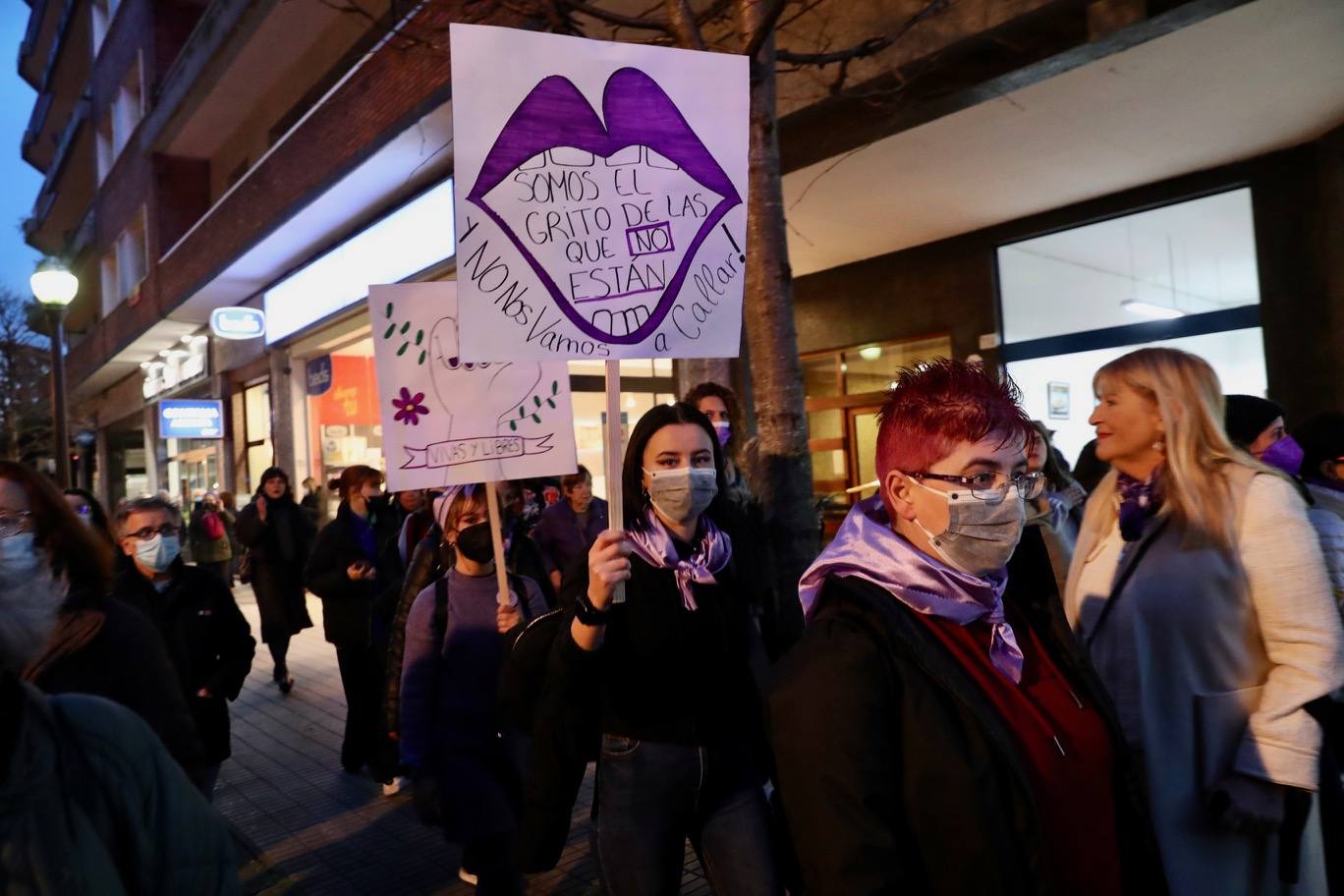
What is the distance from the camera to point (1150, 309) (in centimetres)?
961

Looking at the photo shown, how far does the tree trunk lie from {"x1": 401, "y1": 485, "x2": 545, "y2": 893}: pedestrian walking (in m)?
1.15

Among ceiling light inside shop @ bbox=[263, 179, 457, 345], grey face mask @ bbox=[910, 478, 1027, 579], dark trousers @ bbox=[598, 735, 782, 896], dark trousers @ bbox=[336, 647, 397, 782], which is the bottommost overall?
dark trousers @ bbox=[336, 647, 397, 782]

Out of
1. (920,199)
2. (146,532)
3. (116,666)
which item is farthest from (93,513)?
(920,199)

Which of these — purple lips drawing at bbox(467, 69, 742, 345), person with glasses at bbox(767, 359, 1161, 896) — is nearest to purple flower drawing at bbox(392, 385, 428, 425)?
purple lips drawing at bbox(467, 69, 742, 345)

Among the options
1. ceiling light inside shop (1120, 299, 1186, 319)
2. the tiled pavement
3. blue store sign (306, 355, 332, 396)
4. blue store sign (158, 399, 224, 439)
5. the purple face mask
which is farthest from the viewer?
blue store sign (158, 399, 224, 439)

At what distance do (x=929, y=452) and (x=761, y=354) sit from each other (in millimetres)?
2112

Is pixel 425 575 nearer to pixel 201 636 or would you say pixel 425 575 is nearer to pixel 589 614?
pixel 201 636

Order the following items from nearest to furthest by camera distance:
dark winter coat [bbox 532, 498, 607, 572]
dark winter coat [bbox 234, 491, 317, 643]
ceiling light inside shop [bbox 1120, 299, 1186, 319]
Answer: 1. dark winter coat [bbox 532, 498, 607, 572]
2. dark winter coat [bbox 234, 491, 317, 643]
3. ceiling light inside shop [bbox 1120, 299, 1186, 319]

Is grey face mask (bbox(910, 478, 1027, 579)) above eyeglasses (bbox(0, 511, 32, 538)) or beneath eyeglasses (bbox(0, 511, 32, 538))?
beneath

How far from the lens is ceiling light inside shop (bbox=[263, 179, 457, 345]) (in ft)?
36.8

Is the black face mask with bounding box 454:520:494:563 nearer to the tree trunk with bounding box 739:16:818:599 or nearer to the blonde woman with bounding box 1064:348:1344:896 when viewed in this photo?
the tree trunk with bounding box 739:16:818:599

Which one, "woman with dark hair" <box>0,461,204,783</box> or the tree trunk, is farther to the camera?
the tree trunk

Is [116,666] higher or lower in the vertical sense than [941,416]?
lower

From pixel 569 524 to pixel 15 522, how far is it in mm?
4155
